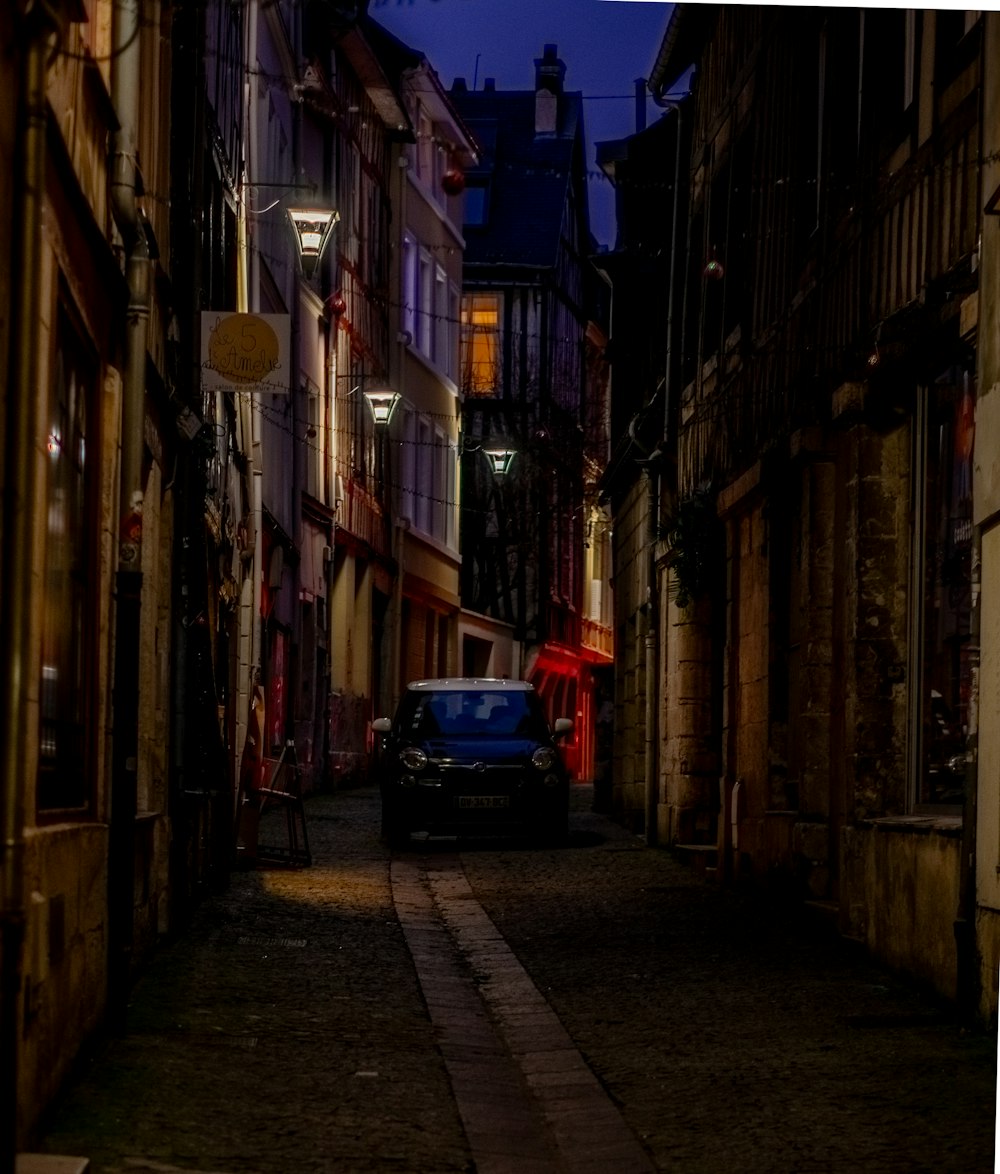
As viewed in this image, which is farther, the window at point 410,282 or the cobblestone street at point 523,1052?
the window at point 410,282

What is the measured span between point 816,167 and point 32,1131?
9.29 m

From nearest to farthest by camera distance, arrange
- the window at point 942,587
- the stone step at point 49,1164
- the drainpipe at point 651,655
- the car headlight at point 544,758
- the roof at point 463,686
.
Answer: the stone step at point 49,1164
the window at point 942,587
the car headlight at point 544,758
the drainpipe at point 651,655
the roof at point 463,686

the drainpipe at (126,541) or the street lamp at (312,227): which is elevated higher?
the street lamp at (312,227)

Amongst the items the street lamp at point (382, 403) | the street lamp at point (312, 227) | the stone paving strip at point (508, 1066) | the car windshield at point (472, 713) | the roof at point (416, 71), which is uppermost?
the roof at point (416, 71)

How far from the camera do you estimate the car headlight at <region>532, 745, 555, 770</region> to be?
19.5 m

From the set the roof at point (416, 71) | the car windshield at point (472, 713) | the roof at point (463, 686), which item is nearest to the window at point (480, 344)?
the roof at point (416, 71)

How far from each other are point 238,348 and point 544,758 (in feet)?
25.3

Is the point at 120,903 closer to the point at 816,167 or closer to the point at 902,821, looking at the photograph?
the point at 902,821

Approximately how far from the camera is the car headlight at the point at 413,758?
19188 mm

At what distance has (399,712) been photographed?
818 inches

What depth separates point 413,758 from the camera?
63.3 feet

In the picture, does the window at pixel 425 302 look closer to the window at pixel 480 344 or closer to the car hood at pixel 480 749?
the window at pixel 480 344

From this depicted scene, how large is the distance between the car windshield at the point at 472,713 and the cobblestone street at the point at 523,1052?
6822 mm

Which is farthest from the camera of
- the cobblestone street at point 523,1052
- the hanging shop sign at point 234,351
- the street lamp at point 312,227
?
the street lamp at point 312,227
